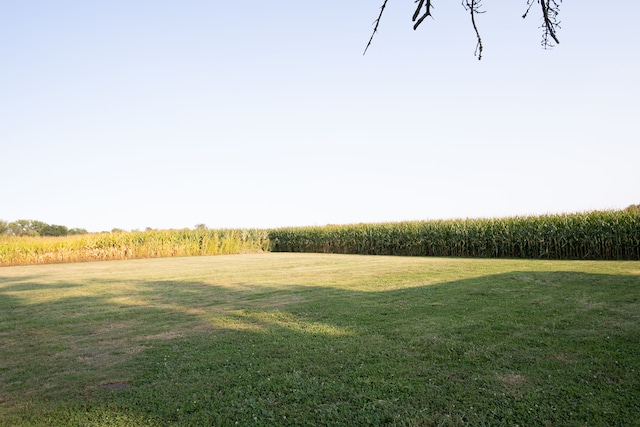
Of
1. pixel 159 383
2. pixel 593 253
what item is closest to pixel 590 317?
pixel 159 383

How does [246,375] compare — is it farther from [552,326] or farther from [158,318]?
[552,326]

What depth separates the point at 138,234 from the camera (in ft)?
78.9

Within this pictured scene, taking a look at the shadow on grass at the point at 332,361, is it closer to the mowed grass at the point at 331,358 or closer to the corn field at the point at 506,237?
the mowed grass at the point at 331,358

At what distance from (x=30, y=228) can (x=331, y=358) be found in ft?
98.9

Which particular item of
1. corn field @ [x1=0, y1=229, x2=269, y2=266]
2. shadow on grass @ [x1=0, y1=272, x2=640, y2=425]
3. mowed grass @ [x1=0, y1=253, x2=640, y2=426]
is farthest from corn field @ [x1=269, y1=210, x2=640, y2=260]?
shadow on grass @ [x1=0, y1=272, x2=640, y2=425]

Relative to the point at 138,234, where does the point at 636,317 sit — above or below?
below

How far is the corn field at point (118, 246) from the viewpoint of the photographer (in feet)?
65.5

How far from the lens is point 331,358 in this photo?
168 inches

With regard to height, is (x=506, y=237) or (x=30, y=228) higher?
(x=30, y=228)

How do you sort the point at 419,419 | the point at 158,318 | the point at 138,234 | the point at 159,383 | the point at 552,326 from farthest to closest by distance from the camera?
the point at 138,234 → the point at 158,318 → the point at 552,326 → the point at 159,383 → the point at 419,419

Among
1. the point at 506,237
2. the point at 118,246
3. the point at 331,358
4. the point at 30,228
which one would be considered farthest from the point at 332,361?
the point at 30,228

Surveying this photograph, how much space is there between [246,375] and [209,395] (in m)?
0.46

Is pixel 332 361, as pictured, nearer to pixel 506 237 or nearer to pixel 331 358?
pixel 331 358

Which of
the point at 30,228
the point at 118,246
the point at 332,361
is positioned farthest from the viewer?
the point at 30,228
